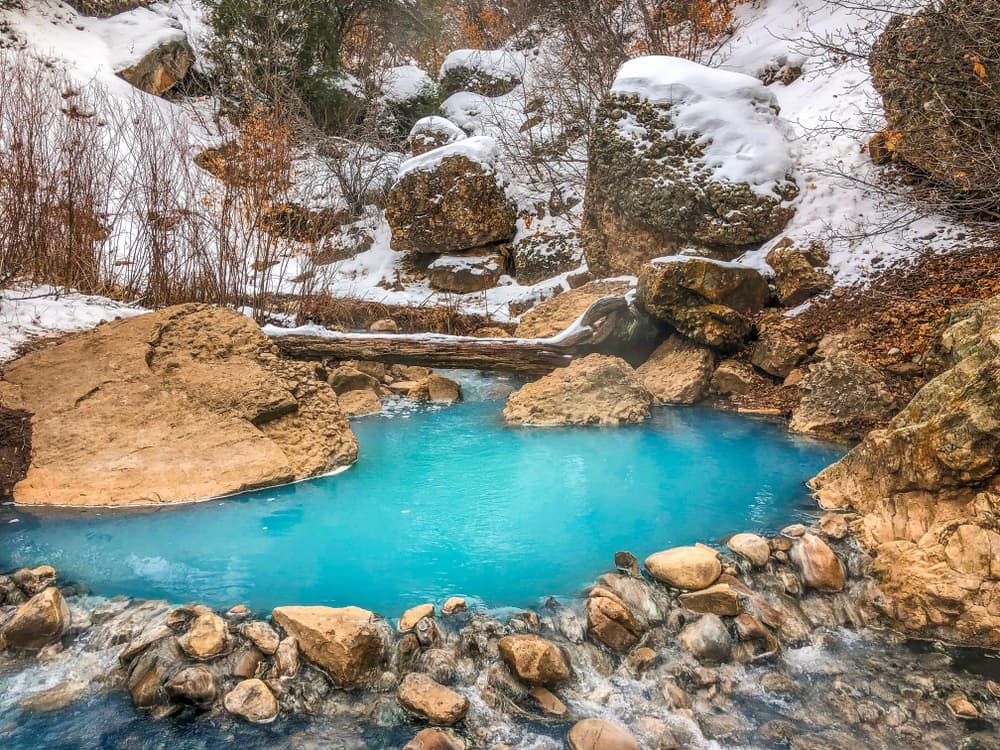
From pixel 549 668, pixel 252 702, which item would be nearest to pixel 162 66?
pixel 252 702

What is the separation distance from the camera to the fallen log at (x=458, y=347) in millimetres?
6395

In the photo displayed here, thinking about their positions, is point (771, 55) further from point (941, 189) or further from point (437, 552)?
point (437, 552)

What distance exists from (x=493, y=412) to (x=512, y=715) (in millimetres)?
4258

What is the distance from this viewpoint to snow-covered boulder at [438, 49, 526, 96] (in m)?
14.6

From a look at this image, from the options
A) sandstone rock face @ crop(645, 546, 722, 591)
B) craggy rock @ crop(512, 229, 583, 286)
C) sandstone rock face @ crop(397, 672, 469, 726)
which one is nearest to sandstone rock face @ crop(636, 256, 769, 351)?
sandstone rock face @ crop(645, 546, 722, 591)

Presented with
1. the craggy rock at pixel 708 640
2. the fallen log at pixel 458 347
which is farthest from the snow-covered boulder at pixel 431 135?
the craggy rock at pixel 708 640

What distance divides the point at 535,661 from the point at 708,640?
76cm

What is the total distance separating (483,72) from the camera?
14.7 meters

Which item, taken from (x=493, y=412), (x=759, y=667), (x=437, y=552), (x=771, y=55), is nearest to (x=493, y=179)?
(x=771, y=55)

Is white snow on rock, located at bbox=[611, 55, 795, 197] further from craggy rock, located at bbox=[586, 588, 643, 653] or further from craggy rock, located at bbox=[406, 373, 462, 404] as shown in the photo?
craggy rock, located at bbox=[586, 588, 643, 653]

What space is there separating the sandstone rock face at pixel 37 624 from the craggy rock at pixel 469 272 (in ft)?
29.2

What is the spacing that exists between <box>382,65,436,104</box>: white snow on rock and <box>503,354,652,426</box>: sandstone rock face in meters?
11.5

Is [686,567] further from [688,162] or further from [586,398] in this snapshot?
[688,162]

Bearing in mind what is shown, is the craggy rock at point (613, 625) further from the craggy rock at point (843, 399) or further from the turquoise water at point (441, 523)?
the craggy rock at point (843, 399)
